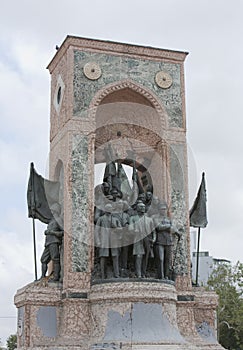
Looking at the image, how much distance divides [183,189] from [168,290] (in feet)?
10.8

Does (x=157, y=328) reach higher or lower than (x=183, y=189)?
lower

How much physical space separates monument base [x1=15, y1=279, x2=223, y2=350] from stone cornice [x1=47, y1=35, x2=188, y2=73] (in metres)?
6.52

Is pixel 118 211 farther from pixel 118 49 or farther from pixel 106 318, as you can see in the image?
pixel 118 49

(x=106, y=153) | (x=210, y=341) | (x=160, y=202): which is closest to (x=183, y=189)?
(x=160, y=202)

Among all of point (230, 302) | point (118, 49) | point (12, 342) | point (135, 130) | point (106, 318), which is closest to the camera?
point (106, 318)

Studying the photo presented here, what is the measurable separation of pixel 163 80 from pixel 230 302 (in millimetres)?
15635

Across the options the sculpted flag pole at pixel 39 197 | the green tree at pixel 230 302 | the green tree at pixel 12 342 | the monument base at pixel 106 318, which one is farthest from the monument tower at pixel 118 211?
the green tree at pixel 12 342

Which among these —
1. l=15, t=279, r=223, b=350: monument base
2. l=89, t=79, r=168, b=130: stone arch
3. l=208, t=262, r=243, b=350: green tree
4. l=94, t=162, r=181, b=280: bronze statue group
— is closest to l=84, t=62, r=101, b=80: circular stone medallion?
l=89, t=79, r=168, b=130: stone arch

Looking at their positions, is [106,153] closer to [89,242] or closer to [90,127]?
[90,127]

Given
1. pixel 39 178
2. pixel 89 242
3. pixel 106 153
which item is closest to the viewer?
pixel 89 242

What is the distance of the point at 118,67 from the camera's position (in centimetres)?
1880

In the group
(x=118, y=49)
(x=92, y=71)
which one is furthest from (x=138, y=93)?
(x=92, y=71)

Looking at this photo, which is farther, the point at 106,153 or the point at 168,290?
the point at 106,153

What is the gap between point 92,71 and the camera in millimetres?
18422
